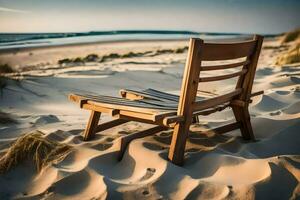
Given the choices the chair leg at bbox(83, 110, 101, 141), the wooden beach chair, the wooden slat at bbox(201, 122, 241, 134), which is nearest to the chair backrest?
the wooden beach chair

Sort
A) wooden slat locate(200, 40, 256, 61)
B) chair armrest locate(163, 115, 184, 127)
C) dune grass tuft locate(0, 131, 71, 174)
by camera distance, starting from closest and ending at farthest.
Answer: chair armrest locate(163, 115, 184, 127)
wooden slat locate(200, 40, 256, 61)
dune grass tuft locate(0, 131, 71, 174)

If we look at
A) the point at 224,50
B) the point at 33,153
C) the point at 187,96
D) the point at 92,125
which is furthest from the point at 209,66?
the point at 33,153

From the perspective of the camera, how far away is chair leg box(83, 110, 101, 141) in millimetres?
3861

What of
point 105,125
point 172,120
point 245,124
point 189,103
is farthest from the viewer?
point 105,125

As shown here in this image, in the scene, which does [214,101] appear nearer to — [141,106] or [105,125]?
[141,106]

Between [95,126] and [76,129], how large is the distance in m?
0.53

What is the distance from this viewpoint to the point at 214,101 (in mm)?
3389

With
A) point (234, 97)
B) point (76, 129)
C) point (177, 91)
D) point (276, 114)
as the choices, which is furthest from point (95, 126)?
point (177, 91)

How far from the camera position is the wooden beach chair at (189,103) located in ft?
9.67

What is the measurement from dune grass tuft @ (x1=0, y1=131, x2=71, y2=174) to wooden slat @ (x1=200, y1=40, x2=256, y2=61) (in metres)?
1.61

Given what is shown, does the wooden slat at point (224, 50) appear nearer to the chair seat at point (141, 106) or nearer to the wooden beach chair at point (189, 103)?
the wooden beach chair at point (189, 103)

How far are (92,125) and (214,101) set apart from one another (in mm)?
1318

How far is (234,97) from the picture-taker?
378 centimetres

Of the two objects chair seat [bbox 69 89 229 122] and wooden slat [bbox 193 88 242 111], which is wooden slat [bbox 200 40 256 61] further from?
chair seat [bbox 69 89 229 122]
